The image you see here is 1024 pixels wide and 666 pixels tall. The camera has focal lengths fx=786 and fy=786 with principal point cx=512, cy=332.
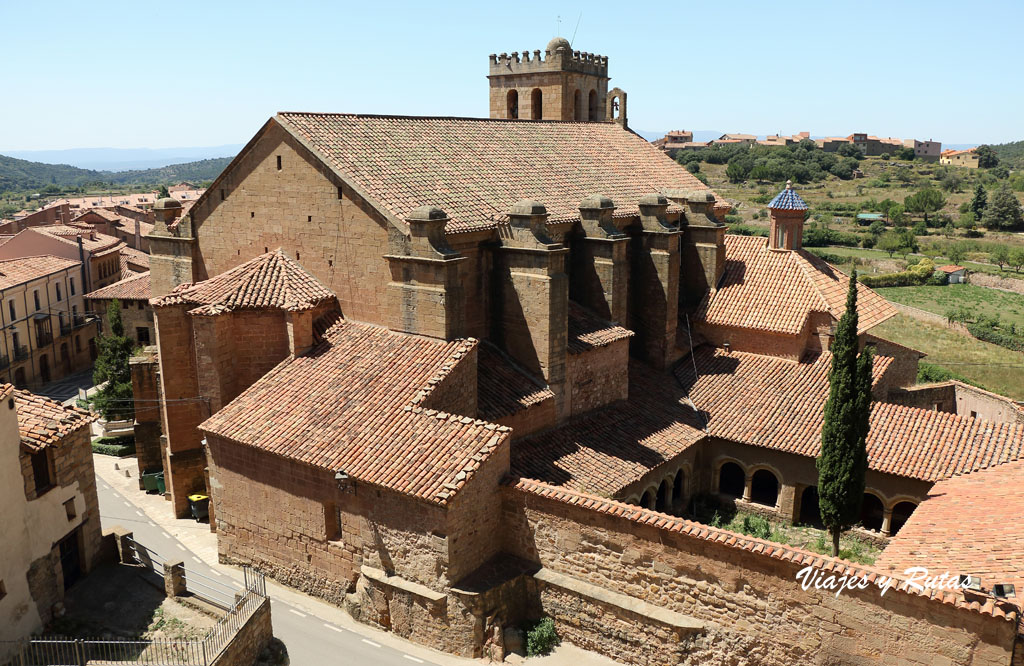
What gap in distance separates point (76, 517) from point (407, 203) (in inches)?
385

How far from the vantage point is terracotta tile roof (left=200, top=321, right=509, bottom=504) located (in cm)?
1501

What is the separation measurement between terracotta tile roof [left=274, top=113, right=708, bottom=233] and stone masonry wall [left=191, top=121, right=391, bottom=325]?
61 centimetres

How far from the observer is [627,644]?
14672 millimetres

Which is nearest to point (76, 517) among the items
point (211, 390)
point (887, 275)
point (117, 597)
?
point (117, 597)

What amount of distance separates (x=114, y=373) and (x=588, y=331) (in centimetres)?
2112

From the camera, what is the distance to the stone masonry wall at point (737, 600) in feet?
38.2

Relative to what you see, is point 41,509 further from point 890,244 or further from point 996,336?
point 890,244

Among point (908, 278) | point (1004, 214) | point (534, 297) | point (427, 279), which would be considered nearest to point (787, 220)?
point (534, 297)

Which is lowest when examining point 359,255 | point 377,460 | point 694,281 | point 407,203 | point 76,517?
point 76,517

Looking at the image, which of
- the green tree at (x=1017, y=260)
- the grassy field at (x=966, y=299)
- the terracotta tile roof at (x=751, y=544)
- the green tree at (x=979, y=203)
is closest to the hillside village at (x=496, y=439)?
the terracotta tile roof at (x=751, y=544)

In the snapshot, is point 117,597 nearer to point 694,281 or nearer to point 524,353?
point 524,353

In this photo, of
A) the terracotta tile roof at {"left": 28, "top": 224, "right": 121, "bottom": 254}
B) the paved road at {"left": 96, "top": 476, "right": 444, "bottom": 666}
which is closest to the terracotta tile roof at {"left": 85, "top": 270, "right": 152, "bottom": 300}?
the terracotta tile roof at {"left": 28, "top": 224, "right": 121, "bottom": 254}

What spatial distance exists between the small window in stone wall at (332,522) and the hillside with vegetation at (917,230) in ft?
49.6

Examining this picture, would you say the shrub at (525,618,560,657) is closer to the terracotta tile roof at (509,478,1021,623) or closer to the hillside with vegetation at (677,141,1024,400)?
the terracotta tile roof at (509,478,1021,623)
